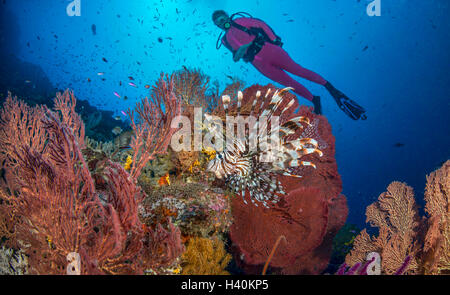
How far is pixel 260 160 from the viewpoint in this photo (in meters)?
3.10

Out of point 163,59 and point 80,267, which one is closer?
point 80,267

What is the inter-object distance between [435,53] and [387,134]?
45.7 feet

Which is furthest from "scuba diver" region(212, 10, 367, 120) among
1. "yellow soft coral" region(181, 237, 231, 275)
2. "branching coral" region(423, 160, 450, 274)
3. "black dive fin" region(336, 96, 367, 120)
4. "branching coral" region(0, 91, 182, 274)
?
"branching coral" region(0, 91, 182, 274)

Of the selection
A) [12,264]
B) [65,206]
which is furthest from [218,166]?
[12,264]

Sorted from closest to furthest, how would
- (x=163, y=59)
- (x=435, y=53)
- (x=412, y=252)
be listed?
(x=412, y=252)
(x=435, y=53)
(x=163, y=59)

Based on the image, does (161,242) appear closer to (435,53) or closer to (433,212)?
(433,212)

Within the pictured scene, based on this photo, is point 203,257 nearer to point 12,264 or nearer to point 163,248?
point 163,248

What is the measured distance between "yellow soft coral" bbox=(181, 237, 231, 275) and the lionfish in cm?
75

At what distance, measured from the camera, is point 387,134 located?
35062 millimetres

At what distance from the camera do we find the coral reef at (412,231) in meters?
2.78

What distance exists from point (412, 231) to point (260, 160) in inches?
109

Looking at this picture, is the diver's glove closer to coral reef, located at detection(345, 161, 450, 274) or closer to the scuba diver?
the scuba diver

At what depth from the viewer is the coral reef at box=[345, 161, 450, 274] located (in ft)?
9.12
